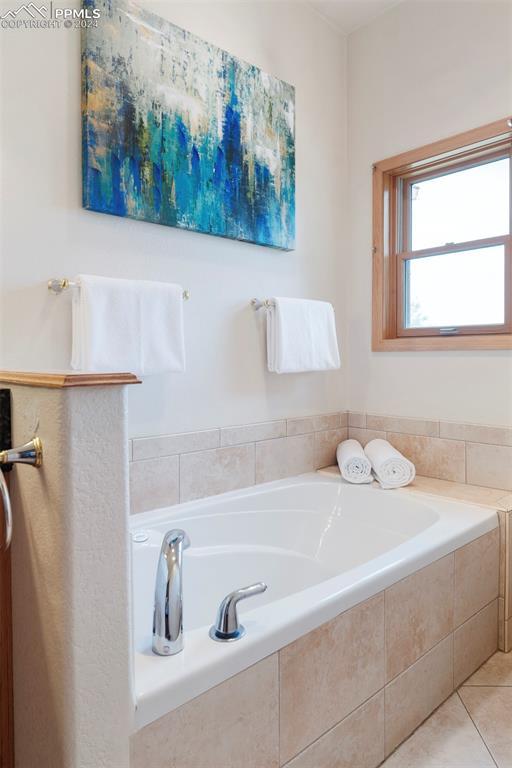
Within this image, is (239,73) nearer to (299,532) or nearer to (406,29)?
(406,29)

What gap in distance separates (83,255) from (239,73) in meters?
1.14

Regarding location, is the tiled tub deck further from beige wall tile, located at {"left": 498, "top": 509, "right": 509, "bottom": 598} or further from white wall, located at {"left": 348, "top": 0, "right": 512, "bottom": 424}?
white wall, located at {"left": 348, "top": 0, "right": 512, "bottom": 424}

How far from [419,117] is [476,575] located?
2134 mm

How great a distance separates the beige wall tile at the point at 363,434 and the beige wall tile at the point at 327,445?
2.1 inches

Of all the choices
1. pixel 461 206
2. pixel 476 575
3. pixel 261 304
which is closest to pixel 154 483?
pixel 261 304

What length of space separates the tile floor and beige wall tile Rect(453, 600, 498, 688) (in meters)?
0.05

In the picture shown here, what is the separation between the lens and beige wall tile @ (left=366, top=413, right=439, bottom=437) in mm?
2455

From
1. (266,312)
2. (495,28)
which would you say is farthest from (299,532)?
(495,28)

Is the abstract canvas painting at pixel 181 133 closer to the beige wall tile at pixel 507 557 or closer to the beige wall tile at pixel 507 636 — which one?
the beige wall tile at pixel 507 557

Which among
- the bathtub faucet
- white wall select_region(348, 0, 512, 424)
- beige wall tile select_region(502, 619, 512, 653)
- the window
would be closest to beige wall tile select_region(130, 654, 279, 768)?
the bathtub faucet

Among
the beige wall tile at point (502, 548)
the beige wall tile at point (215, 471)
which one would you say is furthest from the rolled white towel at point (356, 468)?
the beige wall tile at point (502, 548)

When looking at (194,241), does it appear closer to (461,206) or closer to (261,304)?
(261,304)

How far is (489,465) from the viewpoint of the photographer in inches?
88.7

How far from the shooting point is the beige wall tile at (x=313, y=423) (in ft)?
8.25
